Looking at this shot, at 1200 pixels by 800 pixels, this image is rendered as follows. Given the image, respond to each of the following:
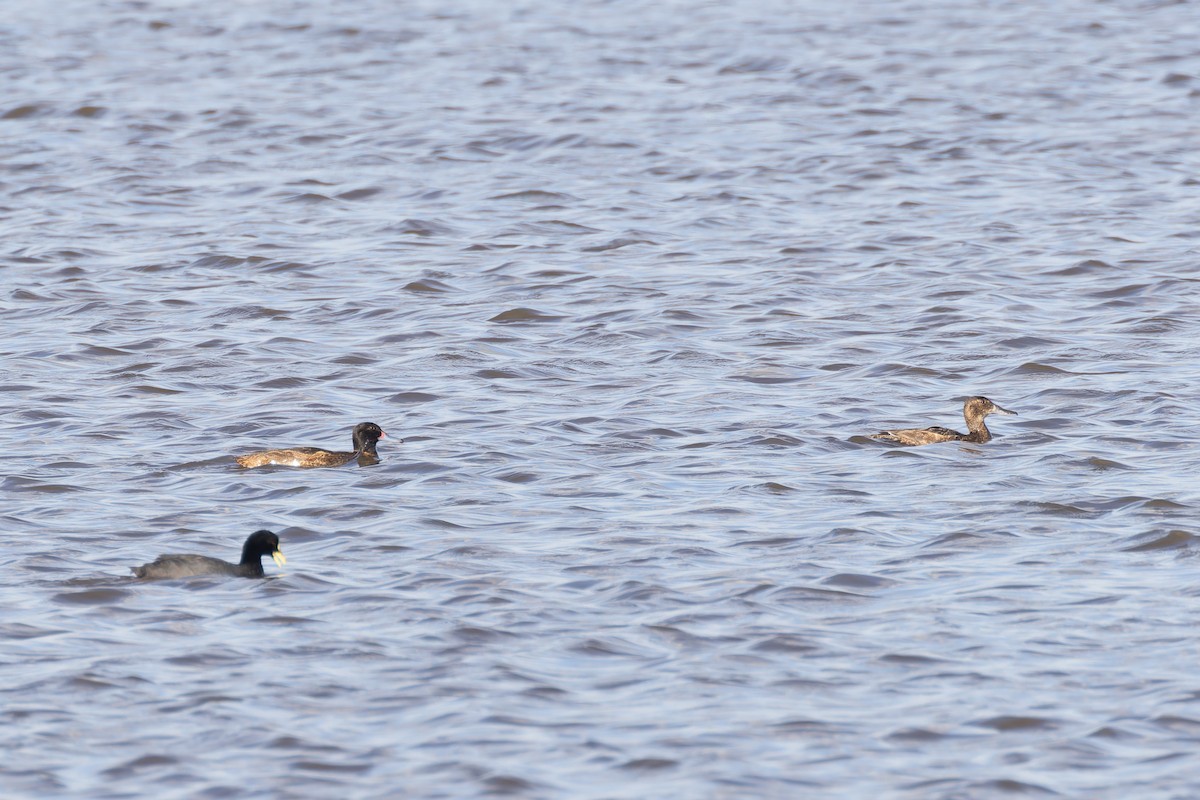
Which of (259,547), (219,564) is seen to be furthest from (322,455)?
(219,564)

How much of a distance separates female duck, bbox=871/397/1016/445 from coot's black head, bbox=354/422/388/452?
3817 mm

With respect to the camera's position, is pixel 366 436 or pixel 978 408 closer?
pixel 366 436

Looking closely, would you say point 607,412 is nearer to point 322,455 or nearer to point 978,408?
point 322,455

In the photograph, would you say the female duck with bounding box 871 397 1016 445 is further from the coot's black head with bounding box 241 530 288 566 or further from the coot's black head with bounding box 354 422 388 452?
the coot's black head with bounding box 241 530 288 566

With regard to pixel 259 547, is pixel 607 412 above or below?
below

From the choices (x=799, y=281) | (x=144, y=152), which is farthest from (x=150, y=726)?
(x=144, y=152)

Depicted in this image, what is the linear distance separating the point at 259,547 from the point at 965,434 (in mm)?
6098

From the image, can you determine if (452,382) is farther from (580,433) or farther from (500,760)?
(500,760)

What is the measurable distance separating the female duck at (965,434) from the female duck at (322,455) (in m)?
3.86

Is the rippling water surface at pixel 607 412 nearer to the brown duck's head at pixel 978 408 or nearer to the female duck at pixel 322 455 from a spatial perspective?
the female duck at pixel 322 455

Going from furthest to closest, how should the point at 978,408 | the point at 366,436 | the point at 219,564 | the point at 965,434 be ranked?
the point at 965,434 → the point at 978,408 → the point at 366,436 → the point at 219,564

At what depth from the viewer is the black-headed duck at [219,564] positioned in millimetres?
12562

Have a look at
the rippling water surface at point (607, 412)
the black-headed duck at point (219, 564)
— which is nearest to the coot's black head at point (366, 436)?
the rippling water surface at point (607, 412)

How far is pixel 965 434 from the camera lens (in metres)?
16.3
